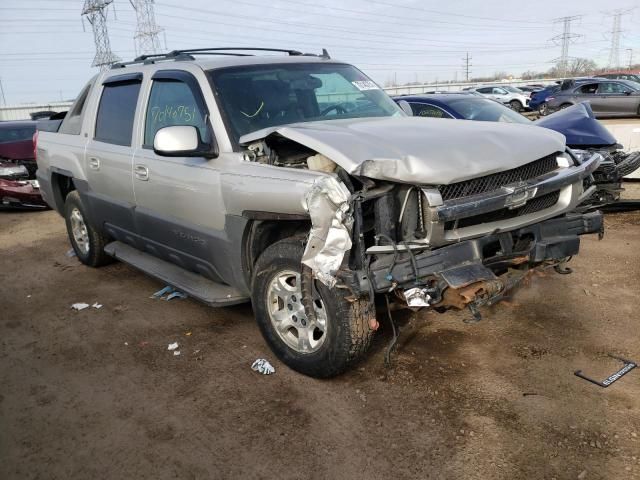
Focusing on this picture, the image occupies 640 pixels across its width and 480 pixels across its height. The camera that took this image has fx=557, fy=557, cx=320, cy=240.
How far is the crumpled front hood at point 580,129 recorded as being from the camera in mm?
6254

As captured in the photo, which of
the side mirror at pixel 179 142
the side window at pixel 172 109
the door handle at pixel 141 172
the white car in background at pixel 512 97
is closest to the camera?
the side mirror at pixel 179 142

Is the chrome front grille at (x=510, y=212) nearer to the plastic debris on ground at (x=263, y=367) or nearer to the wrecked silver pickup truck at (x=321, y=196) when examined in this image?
the wrecked silver pickup truck at (x=321, y=196)

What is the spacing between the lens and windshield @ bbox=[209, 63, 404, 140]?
3.85 metres

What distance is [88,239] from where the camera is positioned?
19.6 ft

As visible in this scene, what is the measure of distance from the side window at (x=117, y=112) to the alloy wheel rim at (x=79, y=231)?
117 centimetres

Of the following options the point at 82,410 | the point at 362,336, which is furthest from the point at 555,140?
the point at 82,410

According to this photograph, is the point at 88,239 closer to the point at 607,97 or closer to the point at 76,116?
the point at 76,116

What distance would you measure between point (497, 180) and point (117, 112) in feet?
11.3

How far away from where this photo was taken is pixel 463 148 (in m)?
3.11

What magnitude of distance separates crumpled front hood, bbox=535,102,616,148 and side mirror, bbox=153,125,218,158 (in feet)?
13.9

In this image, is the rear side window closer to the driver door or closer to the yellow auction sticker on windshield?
the driver door

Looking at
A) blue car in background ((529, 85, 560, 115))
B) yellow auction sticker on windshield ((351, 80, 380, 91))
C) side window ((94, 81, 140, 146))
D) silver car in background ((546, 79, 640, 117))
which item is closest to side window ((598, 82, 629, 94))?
silver car in background ((546, 79, 640, 117))

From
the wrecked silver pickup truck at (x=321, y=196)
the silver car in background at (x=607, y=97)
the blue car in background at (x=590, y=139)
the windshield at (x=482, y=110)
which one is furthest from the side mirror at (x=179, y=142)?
the silver car in background at (x=607, y=97)

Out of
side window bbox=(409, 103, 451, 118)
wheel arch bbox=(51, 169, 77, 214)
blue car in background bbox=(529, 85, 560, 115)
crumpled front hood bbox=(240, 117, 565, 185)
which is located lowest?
blue car in background bbox=(529, 85, 560, 115)
